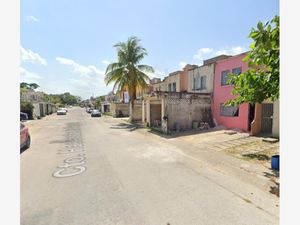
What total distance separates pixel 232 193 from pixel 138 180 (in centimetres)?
254

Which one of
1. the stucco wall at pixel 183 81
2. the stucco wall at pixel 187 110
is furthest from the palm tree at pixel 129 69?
the stucco wall at pixel 187 110

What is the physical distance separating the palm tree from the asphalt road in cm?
1482

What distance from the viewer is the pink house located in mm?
12555

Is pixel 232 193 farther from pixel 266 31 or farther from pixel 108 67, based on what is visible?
pixel 108 67

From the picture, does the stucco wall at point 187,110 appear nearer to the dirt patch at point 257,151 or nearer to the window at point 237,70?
the window at point 237,70

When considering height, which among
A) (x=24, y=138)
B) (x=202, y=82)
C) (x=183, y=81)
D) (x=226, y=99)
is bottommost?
(x=24, y=138)

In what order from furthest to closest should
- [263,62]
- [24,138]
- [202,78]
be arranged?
[202,78] → [24,138] → [263,62]

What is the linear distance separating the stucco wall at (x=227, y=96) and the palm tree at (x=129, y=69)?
8946mm

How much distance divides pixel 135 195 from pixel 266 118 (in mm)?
11470

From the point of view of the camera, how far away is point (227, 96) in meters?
14.0

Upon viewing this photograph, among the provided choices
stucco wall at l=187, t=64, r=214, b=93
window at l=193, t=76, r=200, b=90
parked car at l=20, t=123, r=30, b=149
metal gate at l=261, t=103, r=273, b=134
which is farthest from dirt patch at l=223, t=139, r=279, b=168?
parked car at l=20, t=123, r=30, b=149

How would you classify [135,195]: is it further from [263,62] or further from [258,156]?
[258,156]

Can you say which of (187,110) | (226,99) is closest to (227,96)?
(226,99)
